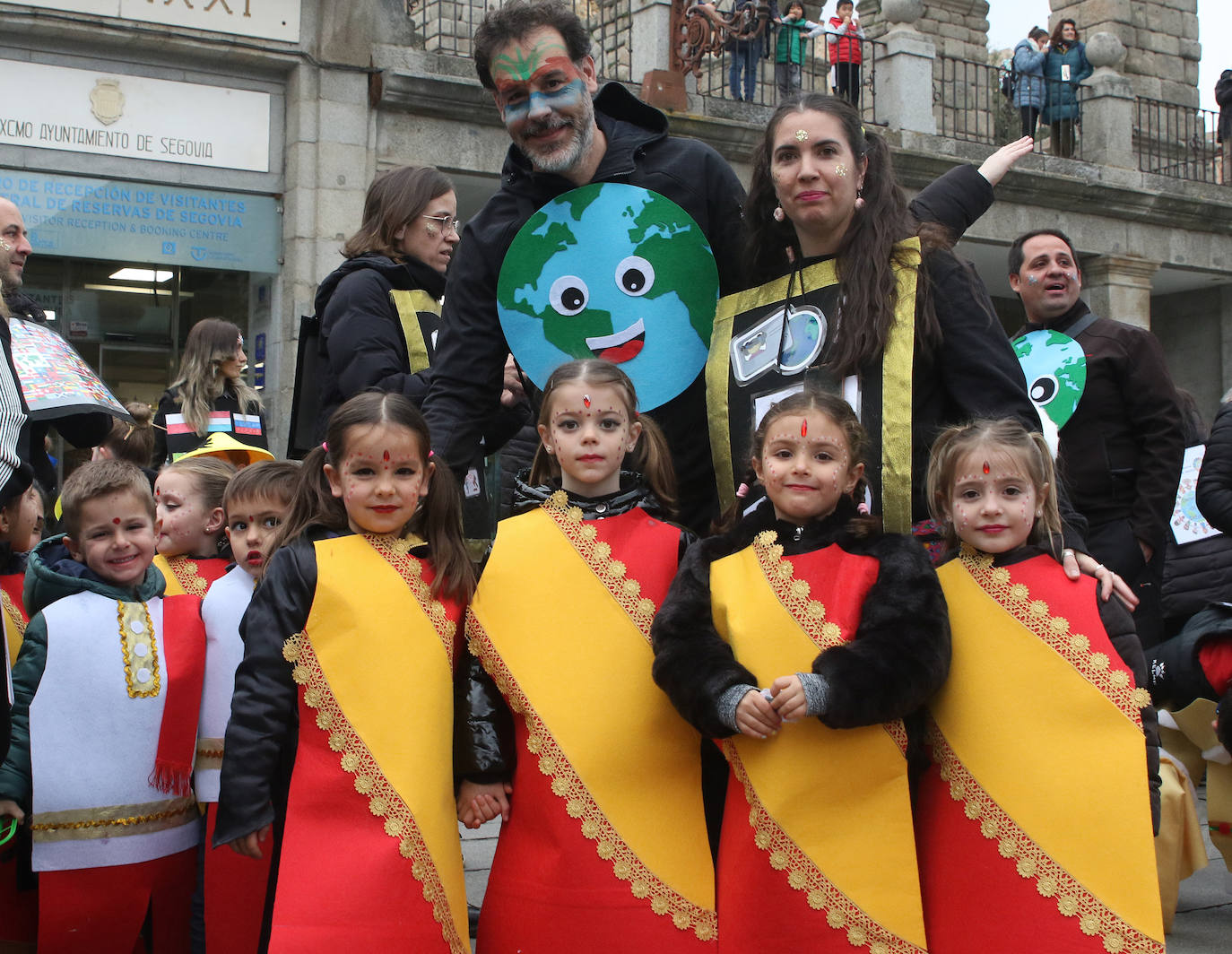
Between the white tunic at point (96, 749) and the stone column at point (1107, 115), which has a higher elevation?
the stone column at point (1107, 115)

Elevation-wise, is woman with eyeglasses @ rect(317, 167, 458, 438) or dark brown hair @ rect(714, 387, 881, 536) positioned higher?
woman with eyeglasses @ rect(317, 167, 458, 438)

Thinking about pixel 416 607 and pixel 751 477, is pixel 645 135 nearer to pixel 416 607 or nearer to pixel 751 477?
pixel 751 477

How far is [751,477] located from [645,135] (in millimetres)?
1000

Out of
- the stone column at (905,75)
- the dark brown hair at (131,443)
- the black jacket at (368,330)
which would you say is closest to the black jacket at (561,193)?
the black jacket at (368,330)

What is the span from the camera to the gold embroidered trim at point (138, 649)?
3254 millimetres

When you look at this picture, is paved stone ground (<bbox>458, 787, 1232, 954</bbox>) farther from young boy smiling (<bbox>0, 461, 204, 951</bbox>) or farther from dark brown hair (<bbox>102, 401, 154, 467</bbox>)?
dark brown hair (<bbox>102, 401, 154, 467</bbox>)

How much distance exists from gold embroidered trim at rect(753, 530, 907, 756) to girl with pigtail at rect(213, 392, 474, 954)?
638 mm

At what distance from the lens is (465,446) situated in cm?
341

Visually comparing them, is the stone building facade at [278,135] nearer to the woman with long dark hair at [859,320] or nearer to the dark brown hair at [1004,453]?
the woman with long dark hair at [859,320]

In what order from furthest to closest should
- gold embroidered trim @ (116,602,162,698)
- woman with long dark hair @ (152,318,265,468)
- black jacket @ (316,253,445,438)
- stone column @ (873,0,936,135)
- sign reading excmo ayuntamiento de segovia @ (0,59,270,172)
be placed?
stone column @ (873,0,936,135)
sign reading excmo ayuntamiento de segovia @ (0,59,270,172)
woman with long dark hair @ (152,318,265,468)
black jacket @ (316,253,445,438)
gold embroidered trim @ (116,602,162,698)

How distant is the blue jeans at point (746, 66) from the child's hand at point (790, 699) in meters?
11.3

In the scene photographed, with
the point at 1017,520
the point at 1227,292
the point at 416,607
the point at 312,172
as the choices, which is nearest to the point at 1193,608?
the point at 1017,520

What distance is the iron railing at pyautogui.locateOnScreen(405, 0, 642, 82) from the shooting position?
11.9 m

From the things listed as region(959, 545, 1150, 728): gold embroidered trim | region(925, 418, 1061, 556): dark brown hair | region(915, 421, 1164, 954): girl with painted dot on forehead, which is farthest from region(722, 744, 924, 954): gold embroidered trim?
region(925, 418, 1061, 556): dark brown hair
